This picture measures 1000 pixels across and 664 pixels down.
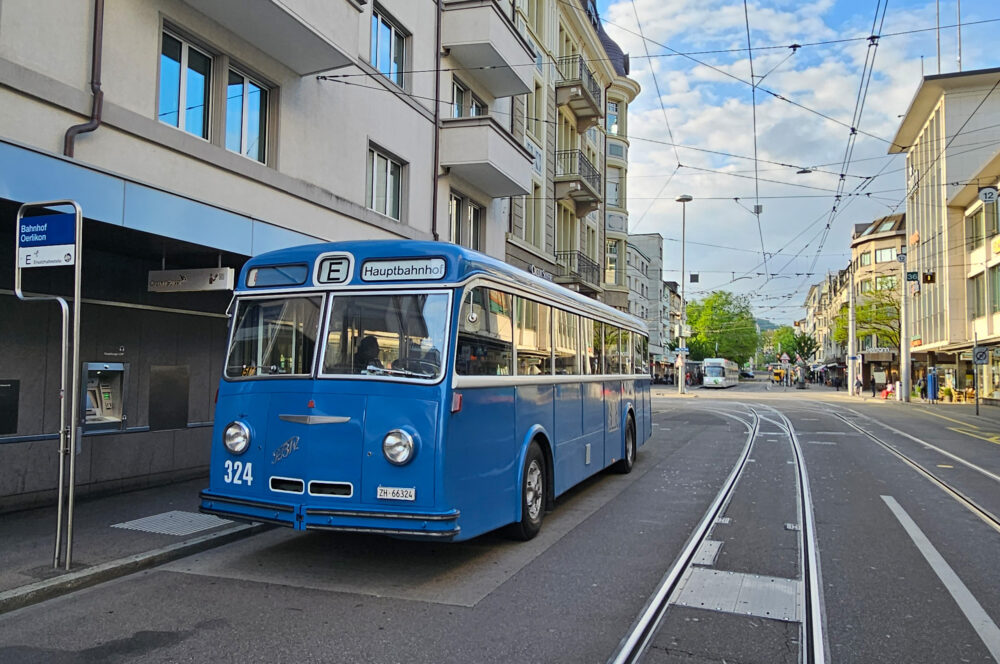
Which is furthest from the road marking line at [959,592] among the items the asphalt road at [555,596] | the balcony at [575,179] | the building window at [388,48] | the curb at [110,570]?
the balcony at [575,179]

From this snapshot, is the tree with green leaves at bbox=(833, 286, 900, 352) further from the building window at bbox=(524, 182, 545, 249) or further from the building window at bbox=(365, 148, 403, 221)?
the building window at bbox=(365, 148, 403, 221)

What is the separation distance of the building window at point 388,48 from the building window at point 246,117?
10.5ft

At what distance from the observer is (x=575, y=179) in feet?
82.0

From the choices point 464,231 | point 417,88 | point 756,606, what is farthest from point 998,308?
point 756,606

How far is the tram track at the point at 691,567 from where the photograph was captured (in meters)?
4.30

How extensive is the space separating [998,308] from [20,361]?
38494mm

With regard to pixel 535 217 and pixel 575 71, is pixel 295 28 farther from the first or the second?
pixel 575 71

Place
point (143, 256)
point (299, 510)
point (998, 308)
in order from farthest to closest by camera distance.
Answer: point (998, 308) < point (143, 256) < point (299, 510)

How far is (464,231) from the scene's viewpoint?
17.9m

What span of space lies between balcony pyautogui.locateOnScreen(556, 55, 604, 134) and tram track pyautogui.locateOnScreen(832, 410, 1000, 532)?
14.4 m

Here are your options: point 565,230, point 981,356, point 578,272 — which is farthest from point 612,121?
point 981,356

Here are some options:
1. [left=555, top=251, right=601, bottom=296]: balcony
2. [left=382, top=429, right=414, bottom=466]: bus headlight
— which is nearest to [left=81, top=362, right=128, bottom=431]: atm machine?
[left=382, top=429, right=414, bottom=466]: bus headlight

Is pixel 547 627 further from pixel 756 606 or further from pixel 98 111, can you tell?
pixel 98 111

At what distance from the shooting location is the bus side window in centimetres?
588
